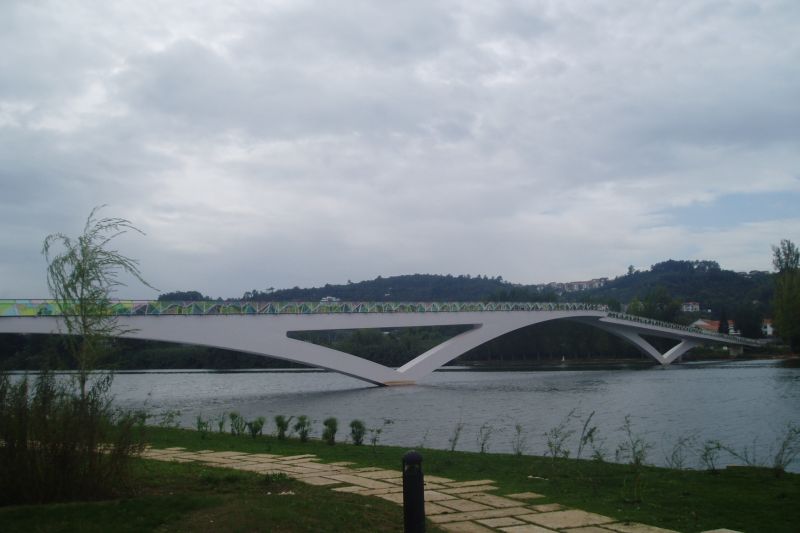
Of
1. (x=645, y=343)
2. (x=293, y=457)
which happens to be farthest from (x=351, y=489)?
(x=645, y=343)

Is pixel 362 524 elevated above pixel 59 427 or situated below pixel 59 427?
below

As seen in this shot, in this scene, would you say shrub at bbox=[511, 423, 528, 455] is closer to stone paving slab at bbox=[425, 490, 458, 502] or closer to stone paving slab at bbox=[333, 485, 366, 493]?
stone paving slab at bbox=[425, 490, 458, 502]

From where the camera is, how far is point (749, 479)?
7992 mm

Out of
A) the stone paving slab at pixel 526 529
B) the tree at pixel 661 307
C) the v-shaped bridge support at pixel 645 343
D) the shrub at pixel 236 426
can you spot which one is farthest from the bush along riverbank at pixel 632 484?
the tree at pixel 661 307

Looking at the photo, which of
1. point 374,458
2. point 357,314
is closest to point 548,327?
point 357,314

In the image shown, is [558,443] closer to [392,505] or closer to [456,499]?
[456,499]

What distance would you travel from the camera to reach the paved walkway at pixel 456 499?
531cm

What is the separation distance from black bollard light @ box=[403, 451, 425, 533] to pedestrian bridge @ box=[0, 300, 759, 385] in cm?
1476

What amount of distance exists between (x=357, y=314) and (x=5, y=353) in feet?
52.1

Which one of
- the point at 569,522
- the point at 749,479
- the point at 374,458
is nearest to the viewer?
the point at 569,522

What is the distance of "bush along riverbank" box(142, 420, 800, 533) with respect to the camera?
586 cm

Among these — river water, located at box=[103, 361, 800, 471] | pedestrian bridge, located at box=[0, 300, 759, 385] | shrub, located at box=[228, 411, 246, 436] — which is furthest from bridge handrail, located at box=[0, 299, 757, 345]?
shrub, located at box=[228, 411, 246, 436]

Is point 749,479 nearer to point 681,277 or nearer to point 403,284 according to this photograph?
point 403,284

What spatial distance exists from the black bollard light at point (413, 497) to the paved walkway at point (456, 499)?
2.88 feet
